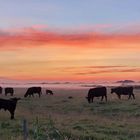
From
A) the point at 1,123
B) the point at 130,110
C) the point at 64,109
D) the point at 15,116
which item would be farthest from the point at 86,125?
the point at 64,109

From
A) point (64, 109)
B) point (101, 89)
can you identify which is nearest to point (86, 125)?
point (64, 109)

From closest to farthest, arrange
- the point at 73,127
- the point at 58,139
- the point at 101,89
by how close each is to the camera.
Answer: the point at 58,139 < the point at 73,127 < the point at 101,89

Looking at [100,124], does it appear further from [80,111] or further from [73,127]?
[80,111]

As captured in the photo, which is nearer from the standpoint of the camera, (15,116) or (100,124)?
(100,124)

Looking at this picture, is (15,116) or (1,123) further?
(15,116)

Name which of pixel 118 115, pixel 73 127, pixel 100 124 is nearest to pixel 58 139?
pixel 73 127

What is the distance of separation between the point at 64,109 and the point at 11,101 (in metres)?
7.39

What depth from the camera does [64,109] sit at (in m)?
36.6

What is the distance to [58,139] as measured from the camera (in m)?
18.5

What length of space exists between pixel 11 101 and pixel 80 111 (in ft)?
22.3

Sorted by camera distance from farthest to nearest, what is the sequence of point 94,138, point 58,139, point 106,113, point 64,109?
point 64,109
point 106,113
point 94,138
point 58,139

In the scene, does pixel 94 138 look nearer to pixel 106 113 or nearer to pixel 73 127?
pixel 73 127

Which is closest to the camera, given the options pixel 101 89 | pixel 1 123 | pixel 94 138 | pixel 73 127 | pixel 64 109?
pixel 94 138

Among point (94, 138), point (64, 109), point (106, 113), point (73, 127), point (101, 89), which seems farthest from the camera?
point (101, 89)
